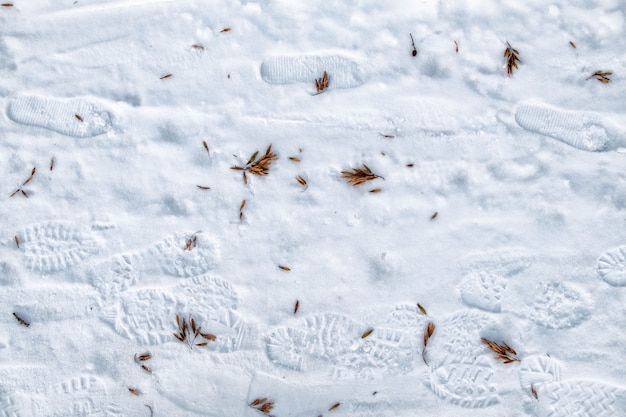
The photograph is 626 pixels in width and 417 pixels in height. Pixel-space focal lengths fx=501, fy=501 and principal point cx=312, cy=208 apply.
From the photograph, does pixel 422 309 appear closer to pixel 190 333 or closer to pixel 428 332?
pixel 428 332

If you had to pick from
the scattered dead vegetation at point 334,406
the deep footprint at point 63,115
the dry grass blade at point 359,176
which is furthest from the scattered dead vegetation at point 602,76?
the deep footprint at point 63,115

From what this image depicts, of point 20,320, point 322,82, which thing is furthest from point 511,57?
point 20,320

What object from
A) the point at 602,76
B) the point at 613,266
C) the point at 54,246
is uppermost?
the point at 602,76

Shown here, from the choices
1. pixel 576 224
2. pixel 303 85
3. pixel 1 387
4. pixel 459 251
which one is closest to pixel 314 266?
pixel 459 251

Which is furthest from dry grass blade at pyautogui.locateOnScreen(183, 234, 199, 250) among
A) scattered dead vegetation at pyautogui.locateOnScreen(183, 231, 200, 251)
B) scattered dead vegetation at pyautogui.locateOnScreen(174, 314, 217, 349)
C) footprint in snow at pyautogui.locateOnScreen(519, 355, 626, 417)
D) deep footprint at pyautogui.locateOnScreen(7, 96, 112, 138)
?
footprint in snow at pyautogui.locateOnScreen(519, 355, 626, 417)

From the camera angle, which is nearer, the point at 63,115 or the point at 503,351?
the point at 503,351

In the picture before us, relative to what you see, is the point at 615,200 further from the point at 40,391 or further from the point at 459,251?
the point at 40,391

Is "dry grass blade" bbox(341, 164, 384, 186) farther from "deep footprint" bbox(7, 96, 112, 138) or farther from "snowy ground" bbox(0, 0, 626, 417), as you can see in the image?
"deep footprint" bbox(7, 96, 112, 138)

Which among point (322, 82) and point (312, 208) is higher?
point (322, 82)
